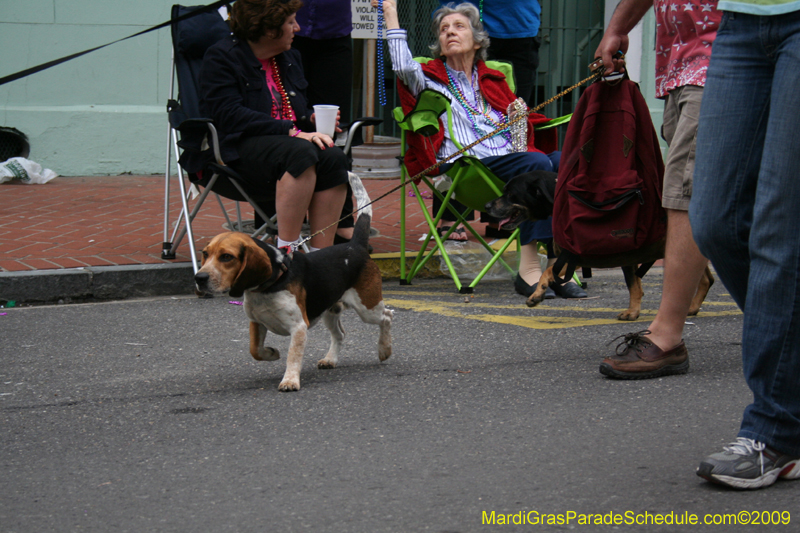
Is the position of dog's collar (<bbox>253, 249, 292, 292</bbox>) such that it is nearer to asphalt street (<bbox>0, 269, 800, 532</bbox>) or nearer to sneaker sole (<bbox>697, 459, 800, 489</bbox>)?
asphalt street (<bbox>0, 269, 800, 532</bbox>)

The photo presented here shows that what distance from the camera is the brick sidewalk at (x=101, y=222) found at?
18.8 feet

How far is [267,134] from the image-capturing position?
5.19m

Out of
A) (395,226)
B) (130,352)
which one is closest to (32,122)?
(395,226)

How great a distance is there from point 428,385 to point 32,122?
6867 mm

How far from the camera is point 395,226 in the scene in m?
7.32

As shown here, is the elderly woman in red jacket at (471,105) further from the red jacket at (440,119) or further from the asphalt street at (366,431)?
the asphalt street at (366,431)

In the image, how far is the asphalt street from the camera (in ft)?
7.27

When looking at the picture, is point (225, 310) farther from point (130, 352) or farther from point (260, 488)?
point (260, 488)

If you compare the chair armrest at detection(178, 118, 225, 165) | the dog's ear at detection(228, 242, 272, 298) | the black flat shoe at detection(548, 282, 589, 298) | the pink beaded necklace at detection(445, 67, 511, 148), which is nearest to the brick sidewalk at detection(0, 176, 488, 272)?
the chair armrest at detection(178, 118, 225, 165)

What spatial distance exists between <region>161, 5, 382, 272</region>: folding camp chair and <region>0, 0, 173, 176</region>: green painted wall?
132 inches

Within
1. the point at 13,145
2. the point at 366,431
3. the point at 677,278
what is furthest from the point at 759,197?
the point at 13,145

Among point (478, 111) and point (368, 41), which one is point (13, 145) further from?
point (478, 111)

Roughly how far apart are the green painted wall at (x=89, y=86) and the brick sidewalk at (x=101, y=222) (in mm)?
298

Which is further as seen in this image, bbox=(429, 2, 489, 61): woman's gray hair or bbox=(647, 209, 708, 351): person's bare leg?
bbox=(429, 2, 489, 61): woman's gray hair
